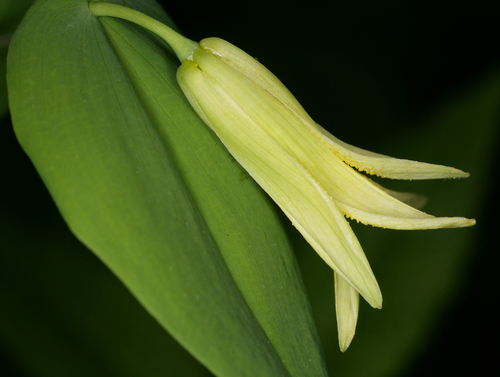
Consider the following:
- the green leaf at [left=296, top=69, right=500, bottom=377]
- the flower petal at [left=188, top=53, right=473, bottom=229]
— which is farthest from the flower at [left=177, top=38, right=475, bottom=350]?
the green leaf at [left=296, top=69, right=500, bottom=377]

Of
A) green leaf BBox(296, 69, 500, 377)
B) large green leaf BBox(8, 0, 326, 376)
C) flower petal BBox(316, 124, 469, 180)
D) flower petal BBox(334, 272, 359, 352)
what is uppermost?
large green leaf BBox(8, 0, 326, 376)

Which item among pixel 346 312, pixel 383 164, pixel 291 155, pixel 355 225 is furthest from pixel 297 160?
pixel 355 225

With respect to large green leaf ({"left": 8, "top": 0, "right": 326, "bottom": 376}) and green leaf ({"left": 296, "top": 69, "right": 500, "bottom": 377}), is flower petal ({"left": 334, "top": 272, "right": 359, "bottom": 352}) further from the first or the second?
green leaf ({"left": 296, "top": 69, "right": 500, "bottom": 377})

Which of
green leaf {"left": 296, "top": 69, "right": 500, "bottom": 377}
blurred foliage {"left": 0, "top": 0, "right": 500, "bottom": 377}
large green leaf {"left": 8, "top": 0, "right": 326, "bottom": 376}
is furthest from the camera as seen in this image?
green leaf {"left": 296, "top": 69, "right": 500, "bottom": 377}

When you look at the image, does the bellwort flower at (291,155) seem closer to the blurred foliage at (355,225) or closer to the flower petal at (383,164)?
the flower petal at (383,164)

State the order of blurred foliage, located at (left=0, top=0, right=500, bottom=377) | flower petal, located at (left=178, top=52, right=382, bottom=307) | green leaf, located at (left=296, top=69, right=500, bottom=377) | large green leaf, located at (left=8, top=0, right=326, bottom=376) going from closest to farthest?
1. large green leaf, located at (left=8, top=0, right=326, bottom=376)
2. flower petal, located at (left=178, top=52, right=382, bottom=307)
3. blurred foliage, located at (left=0, top=0, right=500, bottom=377)
4. green leaf, located at (left=296, top=69, right=500, bottom=377)

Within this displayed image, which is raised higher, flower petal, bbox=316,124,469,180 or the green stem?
the green stem

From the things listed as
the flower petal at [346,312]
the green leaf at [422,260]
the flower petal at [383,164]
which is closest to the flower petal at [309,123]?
the flower petal at [383,164]
